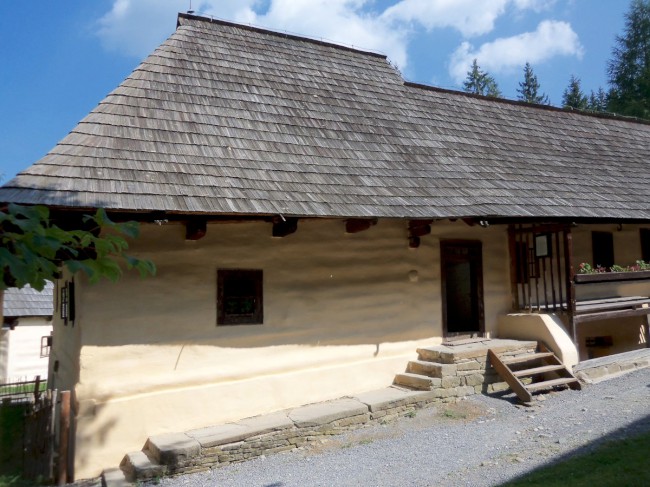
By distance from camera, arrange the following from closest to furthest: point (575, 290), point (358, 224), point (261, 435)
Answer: point (261, 435)
point (358, 224)
point (575, 290)

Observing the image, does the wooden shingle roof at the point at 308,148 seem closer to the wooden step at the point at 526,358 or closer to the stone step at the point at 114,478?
the wooden step at the point at 526,358

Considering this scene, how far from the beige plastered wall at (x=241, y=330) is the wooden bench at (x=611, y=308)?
2506 millimetres

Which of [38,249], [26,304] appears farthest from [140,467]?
[26,304]

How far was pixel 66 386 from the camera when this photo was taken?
696cm

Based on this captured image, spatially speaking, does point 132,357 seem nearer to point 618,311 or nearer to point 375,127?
Answer: point 375,127

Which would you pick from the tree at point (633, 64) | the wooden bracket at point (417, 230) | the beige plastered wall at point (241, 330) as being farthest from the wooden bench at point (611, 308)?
the tree at point (633, 64)

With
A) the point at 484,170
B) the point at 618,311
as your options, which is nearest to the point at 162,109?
the point at 484,170

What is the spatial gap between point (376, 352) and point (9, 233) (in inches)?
253

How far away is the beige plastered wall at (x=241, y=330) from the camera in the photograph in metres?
5.97

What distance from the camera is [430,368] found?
24.6ft

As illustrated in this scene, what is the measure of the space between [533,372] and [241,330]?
13.8 ft

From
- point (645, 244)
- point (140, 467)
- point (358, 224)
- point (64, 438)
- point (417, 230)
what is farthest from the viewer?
point (645, 244)

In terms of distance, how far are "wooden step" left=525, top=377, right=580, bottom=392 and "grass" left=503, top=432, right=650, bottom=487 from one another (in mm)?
2181

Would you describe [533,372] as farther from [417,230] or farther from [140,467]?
[140,467]
